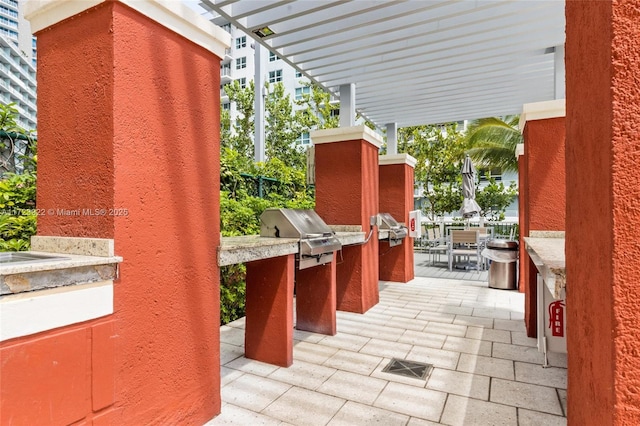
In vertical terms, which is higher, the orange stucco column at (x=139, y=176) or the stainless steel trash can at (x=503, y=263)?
the orange stucco column at (x=139, y=176)

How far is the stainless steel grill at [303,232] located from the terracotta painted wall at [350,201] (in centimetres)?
127

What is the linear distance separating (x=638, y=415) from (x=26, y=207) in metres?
4.13

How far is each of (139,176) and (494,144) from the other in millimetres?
14183

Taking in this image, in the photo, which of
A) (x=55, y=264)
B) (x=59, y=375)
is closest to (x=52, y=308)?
(x=55, y=264)

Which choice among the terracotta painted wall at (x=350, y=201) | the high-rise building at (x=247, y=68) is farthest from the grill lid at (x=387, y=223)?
the high-rise building at (x=247, y=68)

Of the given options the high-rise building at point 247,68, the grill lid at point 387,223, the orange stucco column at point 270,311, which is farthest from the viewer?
the high-rise building at point 247,68

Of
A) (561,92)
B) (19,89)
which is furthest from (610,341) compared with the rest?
(19,89)

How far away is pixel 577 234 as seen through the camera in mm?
1398

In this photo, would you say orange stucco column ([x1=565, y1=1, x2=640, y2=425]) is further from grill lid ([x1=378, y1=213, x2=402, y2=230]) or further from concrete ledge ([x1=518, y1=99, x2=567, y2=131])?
grill lid ([x1=378, y1=213, x2=402, y2=230])

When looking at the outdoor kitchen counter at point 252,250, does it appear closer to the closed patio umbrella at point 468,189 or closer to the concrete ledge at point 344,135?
the concrete ledge at point 344,135

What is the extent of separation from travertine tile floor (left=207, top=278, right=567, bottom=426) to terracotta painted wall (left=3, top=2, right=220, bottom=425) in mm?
657

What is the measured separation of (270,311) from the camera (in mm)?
3496

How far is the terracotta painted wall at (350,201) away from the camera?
17.3 feet

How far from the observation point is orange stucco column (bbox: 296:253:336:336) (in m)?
4.38
